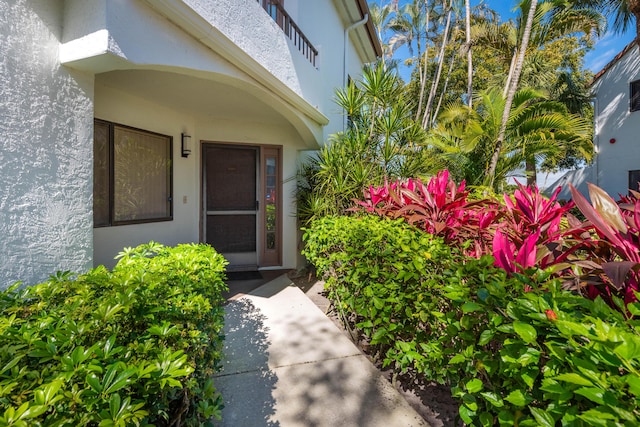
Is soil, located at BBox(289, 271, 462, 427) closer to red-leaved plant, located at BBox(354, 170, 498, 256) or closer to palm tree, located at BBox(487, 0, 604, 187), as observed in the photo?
red-leaved plant, located at BBox(354, 170, 498, 256)

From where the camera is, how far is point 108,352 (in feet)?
3.43

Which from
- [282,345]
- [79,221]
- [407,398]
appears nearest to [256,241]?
[282,345]

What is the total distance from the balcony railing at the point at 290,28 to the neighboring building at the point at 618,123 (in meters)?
10.9

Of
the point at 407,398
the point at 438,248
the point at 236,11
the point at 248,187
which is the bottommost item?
the point at 407,398

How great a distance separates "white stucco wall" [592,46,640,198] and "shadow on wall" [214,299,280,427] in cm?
1587

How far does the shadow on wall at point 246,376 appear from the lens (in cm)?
225

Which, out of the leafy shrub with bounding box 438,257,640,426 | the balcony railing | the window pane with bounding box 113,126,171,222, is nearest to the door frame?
the window pane with bounding box 113,126,171,222

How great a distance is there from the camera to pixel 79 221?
245 centimetres

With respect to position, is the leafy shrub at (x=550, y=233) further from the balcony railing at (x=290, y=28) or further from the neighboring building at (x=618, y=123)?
the neighboring building at (x=618, y=123)

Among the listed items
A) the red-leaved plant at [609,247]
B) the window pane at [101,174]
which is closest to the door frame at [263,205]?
the window pane at [101,174]

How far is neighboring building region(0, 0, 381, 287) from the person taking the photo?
2146mm

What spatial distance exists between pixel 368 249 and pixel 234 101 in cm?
364

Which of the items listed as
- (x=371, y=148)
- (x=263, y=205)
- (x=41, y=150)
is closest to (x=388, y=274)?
(x=41, y=150)

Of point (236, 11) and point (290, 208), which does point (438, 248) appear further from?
point (290, 208)
